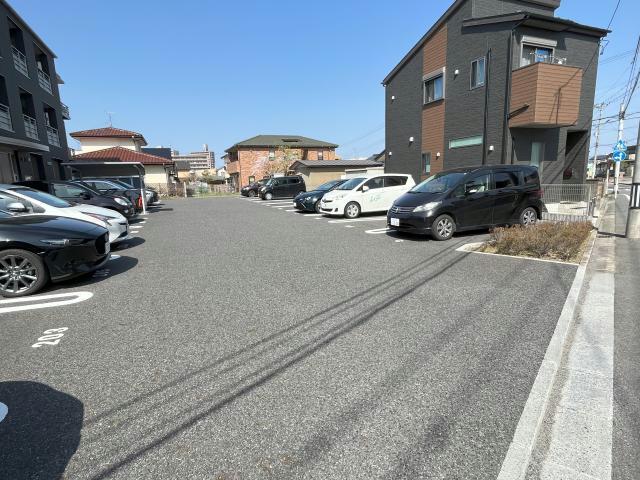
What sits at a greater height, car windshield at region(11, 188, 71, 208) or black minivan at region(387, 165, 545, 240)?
car windshield at region(11, 188, 71, 208)

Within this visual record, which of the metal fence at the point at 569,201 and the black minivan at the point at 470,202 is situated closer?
the black minivan at the point at 470,202

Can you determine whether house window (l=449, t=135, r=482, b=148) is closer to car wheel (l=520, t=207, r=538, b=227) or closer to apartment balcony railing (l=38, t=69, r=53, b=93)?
car wheel (l=520, t=207, r=538, b=227)

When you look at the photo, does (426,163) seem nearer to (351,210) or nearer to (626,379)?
(351,210)

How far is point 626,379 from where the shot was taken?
280 cm

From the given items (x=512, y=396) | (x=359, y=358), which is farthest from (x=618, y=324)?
(x=359, y=358)

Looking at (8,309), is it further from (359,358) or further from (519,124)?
(519,124)

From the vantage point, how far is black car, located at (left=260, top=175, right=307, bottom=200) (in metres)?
25.1

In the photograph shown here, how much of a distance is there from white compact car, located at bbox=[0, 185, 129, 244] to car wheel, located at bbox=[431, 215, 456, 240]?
687cm

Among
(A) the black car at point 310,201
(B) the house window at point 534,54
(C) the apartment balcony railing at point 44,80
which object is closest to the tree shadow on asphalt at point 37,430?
(A) the black car at point 310,201

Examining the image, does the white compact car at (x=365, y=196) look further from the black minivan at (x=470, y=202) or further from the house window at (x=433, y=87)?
the house window at (x=433, y=87)

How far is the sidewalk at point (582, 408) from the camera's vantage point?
1979 millimetres

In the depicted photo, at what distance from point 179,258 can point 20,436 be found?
16.6 ft

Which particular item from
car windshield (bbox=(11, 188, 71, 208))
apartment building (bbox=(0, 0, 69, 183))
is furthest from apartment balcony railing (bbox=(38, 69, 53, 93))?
car windshield (bbox=(11, 188, 71, 208))

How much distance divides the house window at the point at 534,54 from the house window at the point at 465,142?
118 inches
